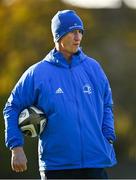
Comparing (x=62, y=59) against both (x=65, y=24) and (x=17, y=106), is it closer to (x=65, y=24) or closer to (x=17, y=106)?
(x=65, y=24)

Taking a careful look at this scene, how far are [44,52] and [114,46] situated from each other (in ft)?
6.94

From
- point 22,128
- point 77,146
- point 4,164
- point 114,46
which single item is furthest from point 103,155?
point 114,46

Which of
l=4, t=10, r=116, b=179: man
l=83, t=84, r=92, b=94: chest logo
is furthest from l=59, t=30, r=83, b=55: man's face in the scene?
l=83, t=84, r=92, b=94: chest logo

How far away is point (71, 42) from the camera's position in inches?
310

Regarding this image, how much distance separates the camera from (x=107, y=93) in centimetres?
805

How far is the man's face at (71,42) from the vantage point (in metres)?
7.86

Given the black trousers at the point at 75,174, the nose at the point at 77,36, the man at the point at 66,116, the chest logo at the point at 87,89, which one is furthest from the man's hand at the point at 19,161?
the nose at the point at 77,36

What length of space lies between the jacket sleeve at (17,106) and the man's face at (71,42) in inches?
14.7

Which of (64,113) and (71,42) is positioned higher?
(71,42)

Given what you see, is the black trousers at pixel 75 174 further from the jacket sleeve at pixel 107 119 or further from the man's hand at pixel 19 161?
the jacket sleeve at pixel 107 119

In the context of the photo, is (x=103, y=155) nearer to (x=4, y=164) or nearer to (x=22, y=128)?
(x=22, y=128)

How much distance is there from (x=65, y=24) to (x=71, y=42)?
0.22 meters

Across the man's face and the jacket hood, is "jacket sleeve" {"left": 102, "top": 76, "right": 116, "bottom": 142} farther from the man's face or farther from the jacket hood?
the man's face

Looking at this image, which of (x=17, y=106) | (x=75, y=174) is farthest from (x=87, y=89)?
(x=75, y=174)
